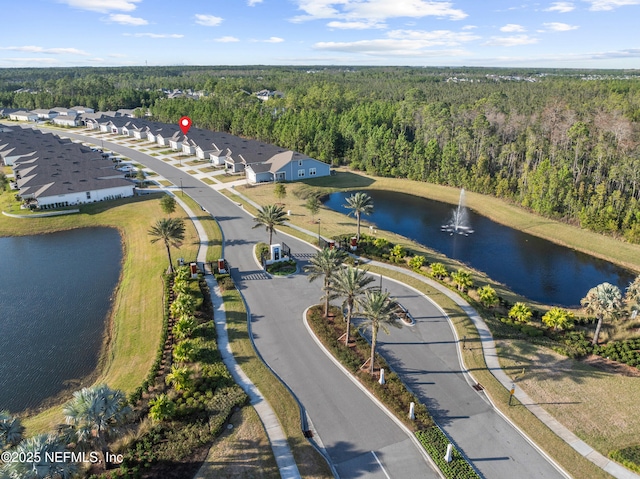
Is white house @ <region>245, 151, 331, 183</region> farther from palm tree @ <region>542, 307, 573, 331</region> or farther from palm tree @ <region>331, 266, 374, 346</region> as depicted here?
palm tree @ <region>542, 307, 573, 331</region>

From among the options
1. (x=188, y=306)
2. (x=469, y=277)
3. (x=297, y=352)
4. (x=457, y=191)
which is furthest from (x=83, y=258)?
(x=457, y=191)

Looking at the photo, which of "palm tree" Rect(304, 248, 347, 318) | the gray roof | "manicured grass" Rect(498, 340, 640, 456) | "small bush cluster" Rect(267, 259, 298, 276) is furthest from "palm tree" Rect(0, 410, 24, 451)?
the gray roof

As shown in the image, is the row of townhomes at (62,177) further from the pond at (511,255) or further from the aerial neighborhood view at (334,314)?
the pond at (511,255)

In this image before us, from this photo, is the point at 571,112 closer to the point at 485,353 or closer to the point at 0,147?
the point at 485,353

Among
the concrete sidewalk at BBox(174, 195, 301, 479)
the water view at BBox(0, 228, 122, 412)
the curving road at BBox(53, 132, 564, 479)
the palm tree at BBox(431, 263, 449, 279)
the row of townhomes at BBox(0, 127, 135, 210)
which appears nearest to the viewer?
the concrete sidewalk at BBox(174, 195, 301, 479)

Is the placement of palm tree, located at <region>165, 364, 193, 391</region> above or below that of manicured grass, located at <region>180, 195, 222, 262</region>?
below

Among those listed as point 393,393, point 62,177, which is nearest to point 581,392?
point 393,393
